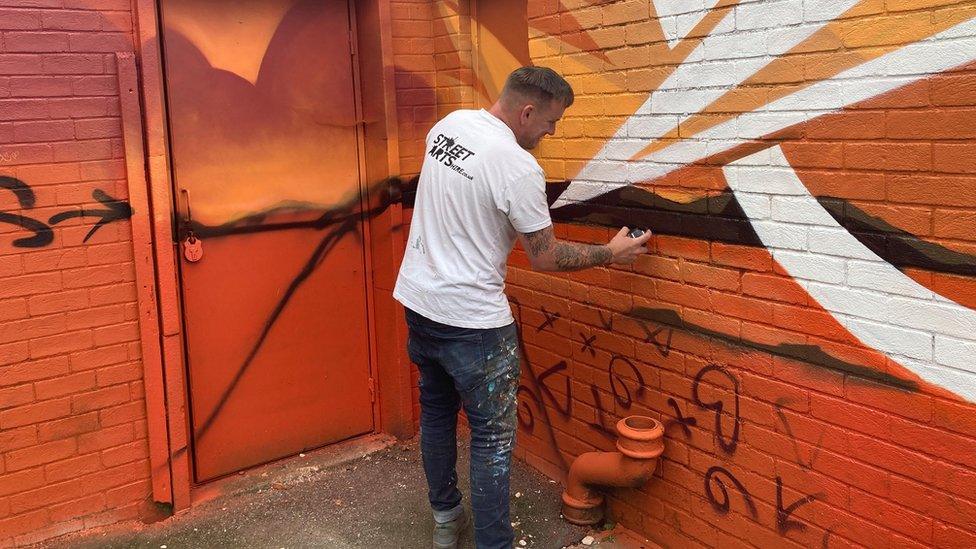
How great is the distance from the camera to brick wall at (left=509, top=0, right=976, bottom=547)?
248cm

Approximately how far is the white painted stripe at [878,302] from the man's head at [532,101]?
72cm

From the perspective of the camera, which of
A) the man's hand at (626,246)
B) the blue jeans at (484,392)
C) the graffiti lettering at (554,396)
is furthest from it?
the graffiti lettering at (554,396)

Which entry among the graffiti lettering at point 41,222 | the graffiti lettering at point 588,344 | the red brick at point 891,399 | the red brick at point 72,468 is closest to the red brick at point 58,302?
the graffiti lettering at point 41,222

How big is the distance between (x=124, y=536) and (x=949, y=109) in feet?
12.0

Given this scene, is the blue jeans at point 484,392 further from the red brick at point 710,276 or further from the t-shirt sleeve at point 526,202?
the red brick at point 710,276

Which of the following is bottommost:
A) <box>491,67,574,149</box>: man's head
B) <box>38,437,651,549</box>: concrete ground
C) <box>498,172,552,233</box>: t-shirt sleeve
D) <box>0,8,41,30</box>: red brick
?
<box>38,437,651,549</box>: concrete ground

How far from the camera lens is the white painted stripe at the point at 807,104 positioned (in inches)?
94.0

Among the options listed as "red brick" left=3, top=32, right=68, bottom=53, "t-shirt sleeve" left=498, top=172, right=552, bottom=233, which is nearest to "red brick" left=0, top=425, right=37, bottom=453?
"red brick" left=3, top=32, right=68, bottom=53

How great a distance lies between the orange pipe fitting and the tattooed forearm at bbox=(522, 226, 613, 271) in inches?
28.5

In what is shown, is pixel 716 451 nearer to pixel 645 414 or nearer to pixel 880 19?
pixel 645 414

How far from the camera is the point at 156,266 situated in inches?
150

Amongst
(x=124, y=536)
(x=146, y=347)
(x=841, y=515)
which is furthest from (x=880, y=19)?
(x=124, y=536)

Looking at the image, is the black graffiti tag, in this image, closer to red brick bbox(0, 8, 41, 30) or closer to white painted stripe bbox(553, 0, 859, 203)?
white painted stripe bbox(553, 0, 859, 203)

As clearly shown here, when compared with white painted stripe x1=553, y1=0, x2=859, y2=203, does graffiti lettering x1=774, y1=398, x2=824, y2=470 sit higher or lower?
lower
